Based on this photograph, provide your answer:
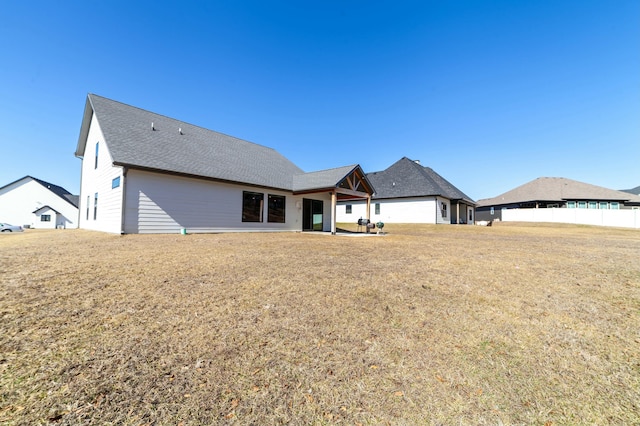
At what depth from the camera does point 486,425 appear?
2168mm

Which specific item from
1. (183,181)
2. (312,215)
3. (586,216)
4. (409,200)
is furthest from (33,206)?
(586,216)

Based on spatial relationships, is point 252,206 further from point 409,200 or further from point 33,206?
point 33,206

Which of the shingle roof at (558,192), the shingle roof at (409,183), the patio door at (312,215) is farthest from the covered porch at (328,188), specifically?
the shingle roof at (558,192)

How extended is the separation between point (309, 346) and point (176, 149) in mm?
14147

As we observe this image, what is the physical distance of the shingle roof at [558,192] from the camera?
112 feet

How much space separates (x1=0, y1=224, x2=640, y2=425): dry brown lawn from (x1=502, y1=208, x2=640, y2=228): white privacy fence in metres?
31.1

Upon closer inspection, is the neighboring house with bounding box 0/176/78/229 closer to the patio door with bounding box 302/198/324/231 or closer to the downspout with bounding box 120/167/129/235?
the downspout with bounding box 120/167/129/235

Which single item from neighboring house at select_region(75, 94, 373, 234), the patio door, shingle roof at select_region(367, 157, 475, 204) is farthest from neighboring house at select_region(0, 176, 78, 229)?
shingle roof at select_region(367, 157, 475, 204)

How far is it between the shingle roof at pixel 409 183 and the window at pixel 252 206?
13.1 m

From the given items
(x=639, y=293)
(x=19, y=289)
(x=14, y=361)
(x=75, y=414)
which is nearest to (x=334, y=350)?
(x=75, y=414)

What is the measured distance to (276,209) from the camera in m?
16.5

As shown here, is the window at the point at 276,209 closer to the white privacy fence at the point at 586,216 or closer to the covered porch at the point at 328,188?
the covered porch at the point at 328,188

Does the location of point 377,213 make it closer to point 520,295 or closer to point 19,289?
point 520,295

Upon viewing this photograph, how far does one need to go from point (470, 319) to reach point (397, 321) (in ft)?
3.81
